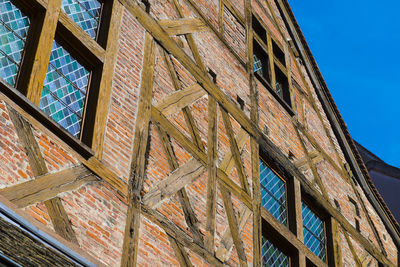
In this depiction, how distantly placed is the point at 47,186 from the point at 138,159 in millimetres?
1398

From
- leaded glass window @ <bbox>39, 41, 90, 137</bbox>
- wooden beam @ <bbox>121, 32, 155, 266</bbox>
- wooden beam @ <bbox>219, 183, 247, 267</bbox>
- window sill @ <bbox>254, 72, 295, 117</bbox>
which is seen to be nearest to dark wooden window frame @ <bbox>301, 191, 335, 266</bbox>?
window sill @ <bbox>254, 72, 295, 117</bbox>

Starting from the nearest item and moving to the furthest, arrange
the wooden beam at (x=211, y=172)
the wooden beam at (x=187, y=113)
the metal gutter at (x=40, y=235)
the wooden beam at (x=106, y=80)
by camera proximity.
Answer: the metal gutter at (x=40, y=235) → the wooden beam at (x=106, y=80) → the wooden beam at (x=211, y=172) → the wooden beam at (x=187, y=113)

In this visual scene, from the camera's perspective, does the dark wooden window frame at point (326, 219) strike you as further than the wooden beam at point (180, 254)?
Yes

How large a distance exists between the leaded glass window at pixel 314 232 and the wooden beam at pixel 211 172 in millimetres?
2400

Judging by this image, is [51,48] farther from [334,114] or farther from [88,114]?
[334,114]

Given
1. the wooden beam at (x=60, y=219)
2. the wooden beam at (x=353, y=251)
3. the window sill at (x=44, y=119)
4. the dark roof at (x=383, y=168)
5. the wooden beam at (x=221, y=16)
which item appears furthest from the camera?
the dark roof at (x=383, y=168)

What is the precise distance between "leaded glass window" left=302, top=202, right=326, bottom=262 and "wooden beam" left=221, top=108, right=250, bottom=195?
1.80 m

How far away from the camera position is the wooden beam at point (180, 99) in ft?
25.3

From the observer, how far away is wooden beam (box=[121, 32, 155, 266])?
6.05m

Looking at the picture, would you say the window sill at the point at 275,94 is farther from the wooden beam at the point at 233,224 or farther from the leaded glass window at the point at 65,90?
the leaded glass window at the point at 65,90

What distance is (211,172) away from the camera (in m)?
8.02

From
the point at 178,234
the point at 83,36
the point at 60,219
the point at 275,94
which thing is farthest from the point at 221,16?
the point at 60,219

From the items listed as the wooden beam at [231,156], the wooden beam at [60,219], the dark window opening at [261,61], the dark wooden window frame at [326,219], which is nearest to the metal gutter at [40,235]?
the wooden beam at [60,219]

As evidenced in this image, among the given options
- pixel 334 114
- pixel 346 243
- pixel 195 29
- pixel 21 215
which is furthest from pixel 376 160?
pixel 21 215
